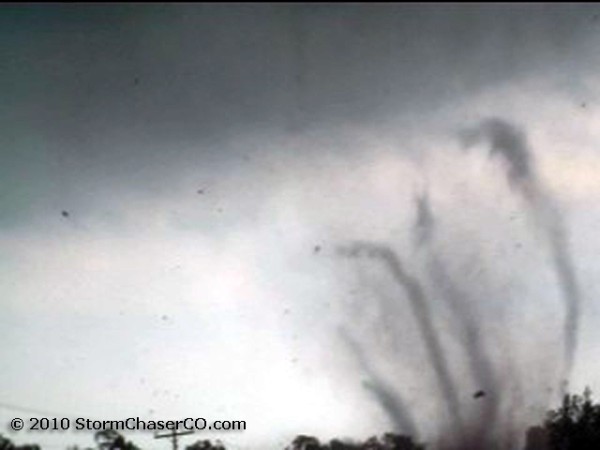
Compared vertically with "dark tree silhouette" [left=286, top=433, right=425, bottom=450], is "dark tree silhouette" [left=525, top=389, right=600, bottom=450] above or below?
below

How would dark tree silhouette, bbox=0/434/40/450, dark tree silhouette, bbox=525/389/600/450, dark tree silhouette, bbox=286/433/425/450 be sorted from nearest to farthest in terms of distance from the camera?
1. dark tree silhouette, bbox=525/389/600/450
2. dark tree silhouette, bbox=0/434/40/450
3. dark tree silhouette, bbox=286/433/425/450

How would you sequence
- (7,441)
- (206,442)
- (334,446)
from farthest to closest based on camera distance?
(334,446) → (206,442) → (7,441)

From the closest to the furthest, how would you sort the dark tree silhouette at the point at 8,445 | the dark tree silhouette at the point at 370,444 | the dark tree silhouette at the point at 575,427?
1. the dark tree silhouette at the point at 575,427
2. the dark tree silhouette at the point at 8,445
3. the dark tree silhouette at the point at 370,444

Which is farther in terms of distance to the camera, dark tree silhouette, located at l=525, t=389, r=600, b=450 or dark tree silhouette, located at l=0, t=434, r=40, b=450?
dark tree silhouette, located at l=0, t=434, r=40, b=450

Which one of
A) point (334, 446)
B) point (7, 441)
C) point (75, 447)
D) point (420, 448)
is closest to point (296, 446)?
point (334, 446)

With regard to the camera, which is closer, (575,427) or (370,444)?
(575,427)

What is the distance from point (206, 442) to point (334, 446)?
1739 inches

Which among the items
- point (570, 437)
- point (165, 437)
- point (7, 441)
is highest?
point (7, 441)

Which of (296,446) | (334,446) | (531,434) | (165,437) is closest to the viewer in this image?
(165,437)

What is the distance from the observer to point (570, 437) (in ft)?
144

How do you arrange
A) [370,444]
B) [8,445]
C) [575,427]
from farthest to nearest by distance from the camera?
[370,444] < [8,445] < [575,427]

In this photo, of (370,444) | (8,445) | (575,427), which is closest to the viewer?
(575,427)

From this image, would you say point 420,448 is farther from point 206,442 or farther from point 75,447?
point 75,447

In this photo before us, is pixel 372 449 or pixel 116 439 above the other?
pixel 372 449
